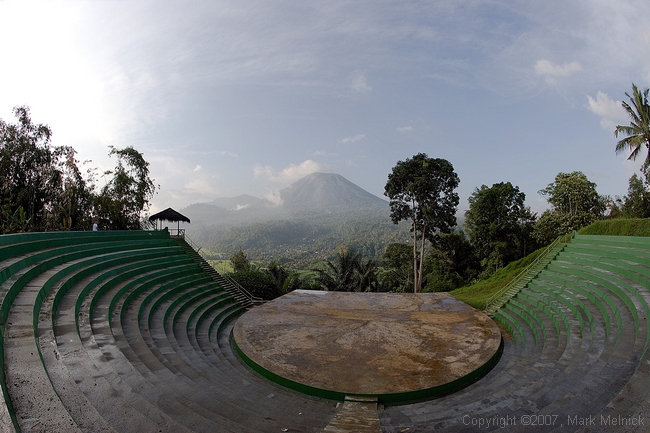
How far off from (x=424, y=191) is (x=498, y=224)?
22.0 ft

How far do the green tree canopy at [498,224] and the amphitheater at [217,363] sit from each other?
11586mm

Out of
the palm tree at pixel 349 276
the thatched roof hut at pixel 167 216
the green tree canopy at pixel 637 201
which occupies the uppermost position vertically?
the green tree canopy at pixel 637 201

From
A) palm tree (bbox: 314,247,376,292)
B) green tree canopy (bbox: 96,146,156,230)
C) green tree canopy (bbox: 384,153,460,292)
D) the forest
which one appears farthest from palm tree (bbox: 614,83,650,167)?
green tree canopy (bbox: 96,146,156,230)

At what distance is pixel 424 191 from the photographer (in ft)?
63.5

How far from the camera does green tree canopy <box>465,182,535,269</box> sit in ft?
72.2

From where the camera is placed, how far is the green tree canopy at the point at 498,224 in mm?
22000

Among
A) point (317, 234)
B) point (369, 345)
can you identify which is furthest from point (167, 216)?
point (317, 234)

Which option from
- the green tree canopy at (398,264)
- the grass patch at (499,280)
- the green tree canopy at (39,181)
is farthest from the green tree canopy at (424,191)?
the green tree canopy at (39,181)

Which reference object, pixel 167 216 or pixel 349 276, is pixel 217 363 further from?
pixel 349 276

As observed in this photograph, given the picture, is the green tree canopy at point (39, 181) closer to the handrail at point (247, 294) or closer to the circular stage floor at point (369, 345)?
the handrail at point (247, 294)

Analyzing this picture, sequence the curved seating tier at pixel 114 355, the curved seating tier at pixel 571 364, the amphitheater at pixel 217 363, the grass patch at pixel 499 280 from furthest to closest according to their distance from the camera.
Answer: the grass patch at pixel 499 280 → the curved seating tier at pixel 571 364 → the amphitheater at pixel 217 363 → the curved seating tier at pixel 114 355

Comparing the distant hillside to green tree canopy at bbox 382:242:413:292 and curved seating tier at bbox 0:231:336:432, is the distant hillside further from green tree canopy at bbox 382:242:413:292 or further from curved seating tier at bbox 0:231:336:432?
curved seating tier at bbox 0:231:336:432

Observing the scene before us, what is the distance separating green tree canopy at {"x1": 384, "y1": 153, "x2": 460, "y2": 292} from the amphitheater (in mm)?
9079

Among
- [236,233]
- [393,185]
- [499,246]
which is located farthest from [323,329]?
[236,233]
